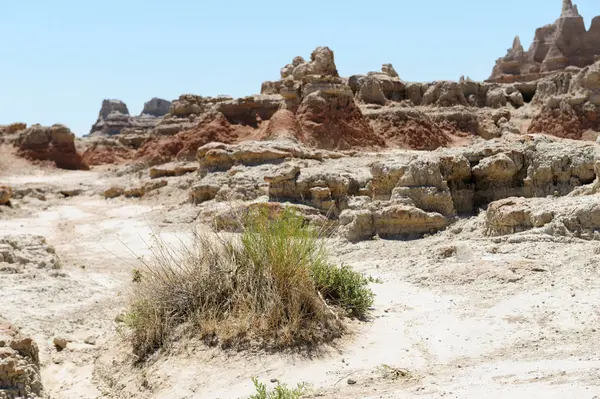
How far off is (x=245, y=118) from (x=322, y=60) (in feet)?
12.3

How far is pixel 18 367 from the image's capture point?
182 inches

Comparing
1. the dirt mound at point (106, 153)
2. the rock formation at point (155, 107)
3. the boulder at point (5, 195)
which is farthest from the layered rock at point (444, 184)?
the rock formation at point (155, 107)

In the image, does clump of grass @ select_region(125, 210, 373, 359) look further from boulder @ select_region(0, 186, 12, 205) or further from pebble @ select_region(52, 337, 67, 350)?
boulder @ select_region(0, 186, 12, 205)

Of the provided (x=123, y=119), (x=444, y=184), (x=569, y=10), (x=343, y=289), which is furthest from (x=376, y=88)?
(x=123, y=119)

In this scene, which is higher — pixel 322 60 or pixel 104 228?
pixel 322 60

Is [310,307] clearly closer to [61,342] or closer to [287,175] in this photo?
[61,342]

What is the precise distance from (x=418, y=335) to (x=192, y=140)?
20073 mm

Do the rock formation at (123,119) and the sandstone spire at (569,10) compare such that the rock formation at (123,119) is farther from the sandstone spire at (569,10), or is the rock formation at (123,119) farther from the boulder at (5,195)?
the sandstone spire at (569,10)

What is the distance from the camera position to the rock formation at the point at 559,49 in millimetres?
45406

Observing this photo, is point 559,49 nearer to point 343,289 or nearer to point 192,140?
point 192,140

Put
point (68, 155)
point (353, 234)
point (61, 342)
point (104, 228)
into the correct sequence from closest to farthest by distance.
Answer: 1. point (61, 342)
2. point (353, 234)
3. point (104, 228)
4. point (68, 155)

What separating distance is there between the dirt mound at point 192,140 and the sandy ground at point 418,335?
51.3 feet

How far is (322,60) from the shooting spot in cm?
2488

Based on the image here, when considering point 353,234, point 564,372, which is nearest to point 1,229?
point 353,234
